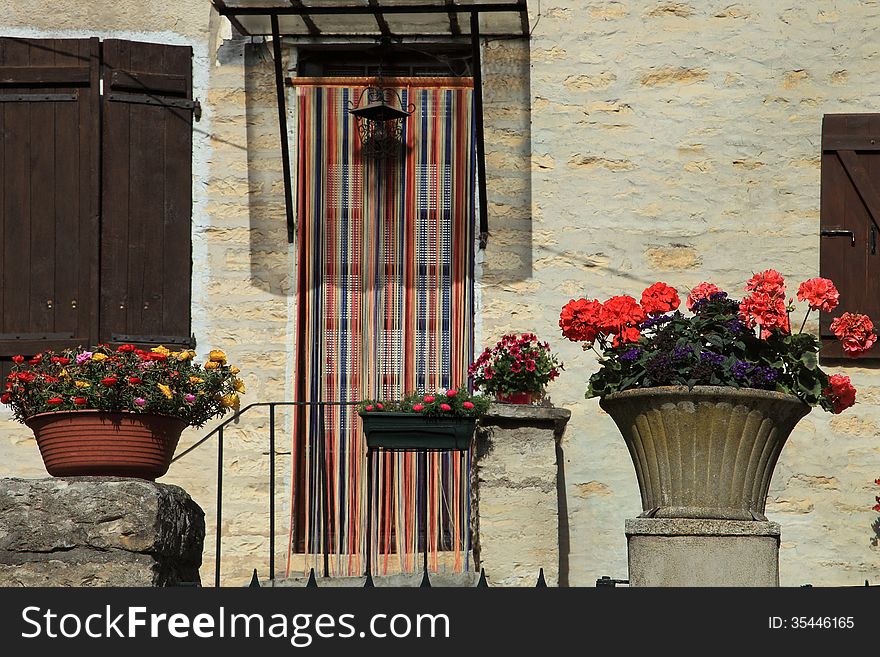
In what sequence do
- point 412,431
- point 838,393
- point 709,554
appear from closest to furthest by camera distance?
point 709,554 < point 838,393 < point 412,431

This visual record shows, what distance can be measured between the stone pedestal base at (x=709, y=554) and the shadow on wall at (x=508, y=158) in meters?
3.11

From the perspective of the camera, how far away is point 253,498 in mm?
8984

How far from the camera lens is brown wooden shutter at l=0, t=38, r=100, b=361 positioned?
9117 millimetres

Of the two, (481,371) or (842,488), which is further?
(842,488)

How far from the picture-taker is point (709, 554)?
627cm

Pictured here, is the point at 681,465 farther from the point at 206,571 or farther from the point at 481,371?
the point at 206,571

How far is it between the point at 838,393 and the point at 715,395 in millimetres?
622

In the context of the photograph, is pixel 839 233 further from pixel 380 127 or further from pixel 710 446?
pixel 710 446

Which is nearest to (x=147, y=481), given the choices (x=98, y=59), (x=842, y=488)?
(x=98, y=59)

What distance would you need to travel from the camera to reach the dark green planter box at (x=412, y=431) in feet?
25.8

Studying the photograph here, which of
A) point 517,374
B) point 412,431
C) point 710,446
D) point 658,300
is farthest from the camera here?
point 517,374

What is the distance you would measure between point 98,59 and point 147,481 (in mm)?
3278

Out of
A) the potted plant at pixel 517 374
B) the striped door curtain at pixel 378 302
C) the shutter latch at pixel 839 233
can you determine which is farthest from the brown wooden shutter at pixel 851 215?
the striped door curtain at pixel 378 302

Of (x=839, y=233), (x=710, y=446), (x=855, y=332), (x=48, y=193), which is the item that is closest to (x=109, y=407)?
(x=710, y=446)
